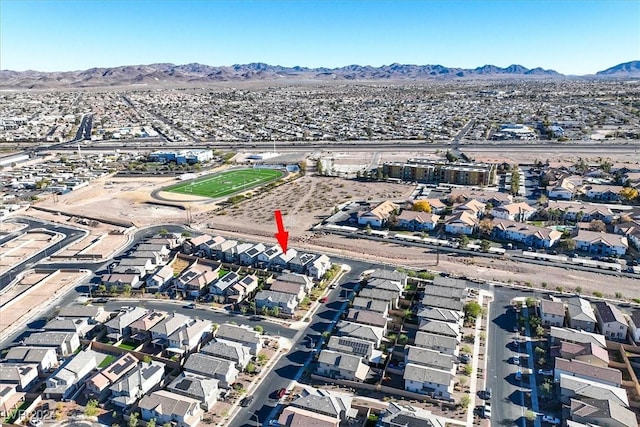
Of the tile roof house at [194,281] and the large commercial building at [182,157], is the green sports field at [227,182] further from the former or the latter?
the tile roof house at [194,281]

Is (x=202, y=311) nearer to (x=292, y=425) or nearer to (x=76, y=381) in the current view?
(x=76, y=381)

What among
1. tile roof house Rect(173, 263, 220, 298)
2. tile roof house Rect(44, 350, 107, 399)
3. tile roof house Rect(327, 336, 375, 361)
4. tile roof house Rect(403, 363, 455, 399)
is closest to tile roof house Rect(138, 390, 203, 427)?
tile roof house Rect(44, 350, 107, 399)

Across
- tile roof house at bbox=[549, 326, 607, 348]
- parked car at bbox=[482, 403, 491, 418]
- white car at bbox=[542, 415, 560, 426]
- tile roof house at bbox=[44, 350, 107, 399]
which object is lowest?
parked car at bbox=[482, 403, 491, 418]

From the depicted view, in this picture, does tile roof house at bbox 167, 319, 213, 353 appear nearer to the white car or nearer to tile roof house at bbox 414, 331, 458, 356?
tile roof house at bbox 414, 331, 458, 356

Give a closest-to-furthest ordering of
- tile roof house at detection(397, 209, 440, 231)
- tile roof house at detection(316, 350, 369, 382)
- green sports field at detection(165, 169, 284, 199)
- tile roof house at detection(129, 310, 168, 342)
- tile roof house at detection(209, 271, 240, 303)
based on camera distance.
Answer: tile roof house at detection(316, 350, 369, 382), tile roof house at detection(129, 310, 168, 342), tile roof house at detection(209, 271, 240, 303), tile roof house at detection(397, 209, 440, 231), green sports field at detection(165, 169, 284, 199)

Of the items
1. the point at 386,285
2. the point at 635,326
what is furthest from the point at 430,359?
the point at 635,326

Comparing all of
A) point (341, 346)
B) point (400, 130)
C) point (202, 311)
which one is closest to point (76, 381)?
point (202, 311)

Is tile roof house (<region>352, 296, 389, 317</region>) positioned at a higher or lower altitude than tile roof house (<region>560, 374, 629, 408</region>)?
higher
